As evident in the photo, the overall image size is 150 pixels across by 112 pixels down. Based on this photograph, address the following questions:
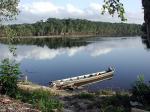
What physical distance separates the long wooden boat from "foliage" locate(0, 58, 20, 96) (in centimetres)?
3052

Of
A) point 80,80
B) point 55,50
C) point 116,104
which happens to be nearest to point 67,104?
point 116,104

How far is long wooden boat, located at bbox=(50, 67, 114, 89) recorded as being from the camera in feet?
163

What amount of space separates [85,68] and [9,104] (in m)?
61.8

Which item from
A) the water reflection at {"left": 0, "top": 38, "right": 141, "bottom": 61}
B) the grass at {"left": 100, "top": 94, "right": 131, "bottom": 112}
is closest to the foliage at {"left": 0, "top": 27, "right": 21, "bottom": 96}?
the grass at {"left": 100, "top": 94, "right": 131, "bottom": 112}

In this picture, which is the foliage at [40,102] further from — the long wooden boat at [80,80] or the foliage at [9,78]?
the long wooden boat at [80,80]

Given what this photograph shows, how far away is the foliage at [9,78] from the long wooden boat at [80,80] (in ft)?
100

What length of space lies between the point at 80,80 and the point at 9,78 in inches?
1535

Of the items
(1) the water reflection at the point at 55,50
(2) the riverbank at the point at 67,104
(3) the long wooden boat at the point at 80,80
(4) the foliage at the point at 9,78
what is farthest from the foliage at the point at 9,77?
(1) the water reflection at the point at 55,50

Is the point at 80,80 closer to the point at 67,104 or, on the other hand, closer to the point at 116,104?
the point at 67,104

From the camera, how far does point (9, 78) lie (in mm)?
16656

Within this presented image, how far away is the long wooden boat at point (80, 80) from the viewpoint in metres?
49.8

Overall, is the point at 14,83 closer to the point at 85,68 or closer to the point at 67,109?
the point at 67,109

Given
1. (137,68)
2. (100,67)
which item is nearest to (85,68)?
(100,67)

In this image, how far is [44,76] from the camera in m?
63.8
